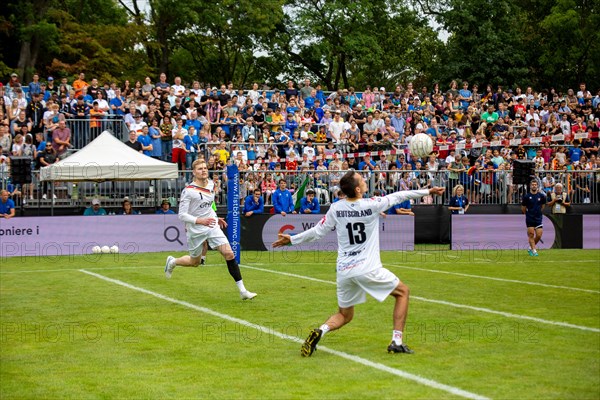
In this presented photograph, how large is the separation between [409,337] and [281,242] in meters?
2.04

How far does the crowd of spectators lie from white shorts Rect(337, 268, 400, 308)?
54.0 feet

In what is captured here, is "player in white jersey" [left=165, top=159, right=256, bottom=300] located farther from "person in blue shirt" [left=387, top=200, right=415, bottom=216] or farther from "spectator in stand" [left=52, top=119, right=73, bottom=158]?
"spectator in stand" [left=52, top=119, right=73, bottom=158]

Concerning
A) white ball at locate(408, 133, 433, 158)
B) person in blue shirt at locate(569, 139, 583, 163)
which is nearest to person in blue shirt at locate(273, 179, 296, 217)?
white ball at locate(408, 133, 433, 158)

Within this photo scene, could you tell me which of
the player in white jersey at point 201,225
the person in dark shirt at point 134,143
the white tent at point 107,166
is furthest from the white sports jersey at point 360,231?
the person in dark shirt at point 134,143

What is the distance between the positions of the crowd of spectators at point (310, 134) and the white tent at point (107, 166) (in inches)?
59.8

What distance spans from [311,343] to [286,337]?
4.56 ft

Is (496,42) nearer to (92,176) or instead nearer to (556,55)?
(556,55)

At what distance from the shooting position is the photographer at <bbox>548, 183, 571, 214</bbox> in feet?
89.5

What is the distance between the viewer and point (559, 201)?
89.3 ft

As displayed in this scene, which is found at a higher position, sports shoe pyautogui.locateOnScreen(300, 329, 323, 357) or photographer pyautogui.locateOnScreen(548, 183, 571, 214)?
photographer pyautogui.locateOnScreen(548, 183, 571, 214)

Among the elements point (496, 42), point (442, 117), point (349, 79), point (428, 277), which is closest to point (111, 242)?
point (428, 277)

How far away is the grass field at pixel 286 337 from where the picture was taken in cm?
832

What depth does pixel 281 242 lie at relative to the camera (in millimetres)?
10125

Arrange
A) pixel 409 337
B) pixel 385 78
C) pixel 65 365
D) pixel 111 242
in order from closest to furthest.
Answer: pixel 65 365, pixel 409 337, pixel 111 242, pixel 385 78
